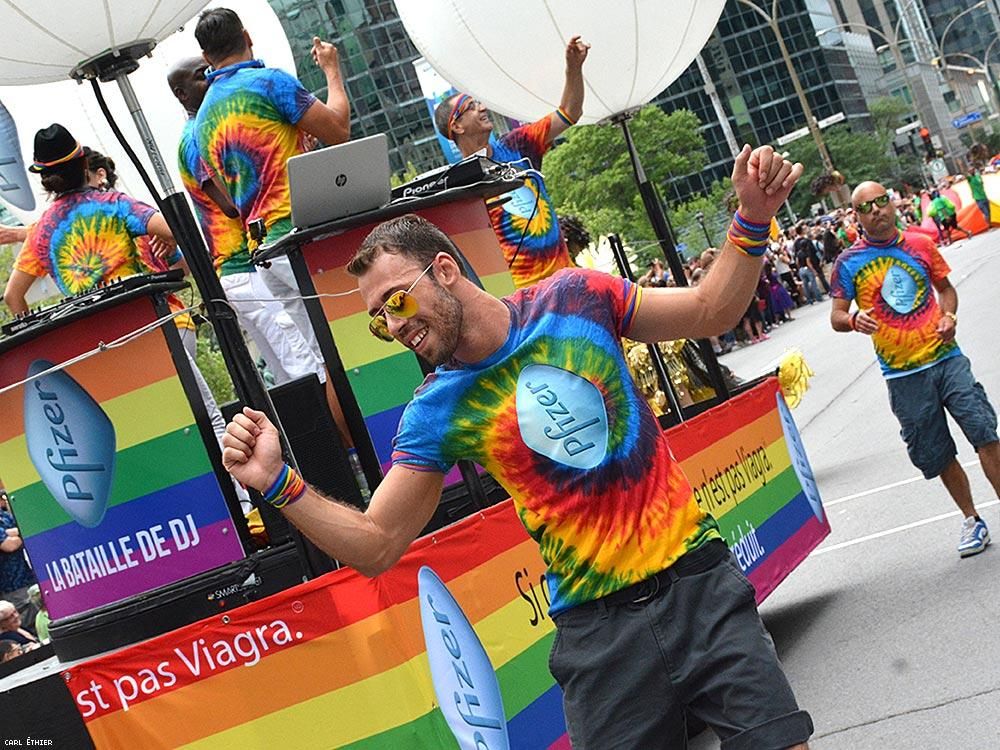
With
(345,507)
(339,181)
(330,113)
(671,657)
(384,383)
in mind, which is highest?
(330,113)

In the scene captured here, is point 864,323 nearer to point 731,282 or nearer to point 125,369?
point 125,369

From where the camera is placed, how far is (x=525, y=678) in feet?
16.9

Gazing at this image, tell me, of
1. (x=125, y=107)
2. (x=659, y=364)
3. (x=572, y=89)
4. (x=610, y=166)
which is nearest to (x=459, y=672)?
(x=659, y=364)

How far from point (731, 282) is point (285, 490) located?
3.91 ft

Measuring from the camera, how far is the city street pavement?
5598 millimetres

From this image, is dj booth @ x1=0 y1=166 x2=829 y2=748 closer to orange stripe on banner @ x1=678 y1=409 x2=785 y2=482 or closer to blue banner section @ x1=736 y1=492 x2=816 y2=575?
orange stripe on banner @ x1=678 y1=409 x2=785 y2=482

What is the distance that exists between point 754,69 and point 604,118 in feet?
359

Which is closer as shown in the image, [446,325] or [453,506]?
[446,325]

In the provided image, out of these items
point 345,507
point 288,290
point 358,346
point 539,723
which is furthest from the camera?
point 288,290

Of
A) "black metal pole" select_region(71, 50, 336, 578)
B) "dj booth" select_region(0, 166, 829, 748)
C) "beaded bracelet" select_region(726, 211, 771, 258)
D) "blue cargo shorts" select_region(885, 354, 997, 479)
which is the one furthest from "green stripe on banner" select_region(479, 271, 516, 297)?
"blue cargo shorts" select_region(885, 354, 997, 479)

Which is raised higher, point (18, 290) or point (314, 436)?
point (18, 290)

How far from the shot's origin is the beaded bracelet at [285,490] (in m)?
3.51

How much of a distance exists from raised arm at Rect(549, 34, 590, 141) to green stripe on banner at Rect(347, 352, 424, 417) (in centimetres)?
209

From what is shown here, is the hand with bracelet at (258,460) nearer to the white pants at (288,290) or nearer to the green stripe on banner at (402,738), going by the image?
the green stripe on banner at (402,738)
